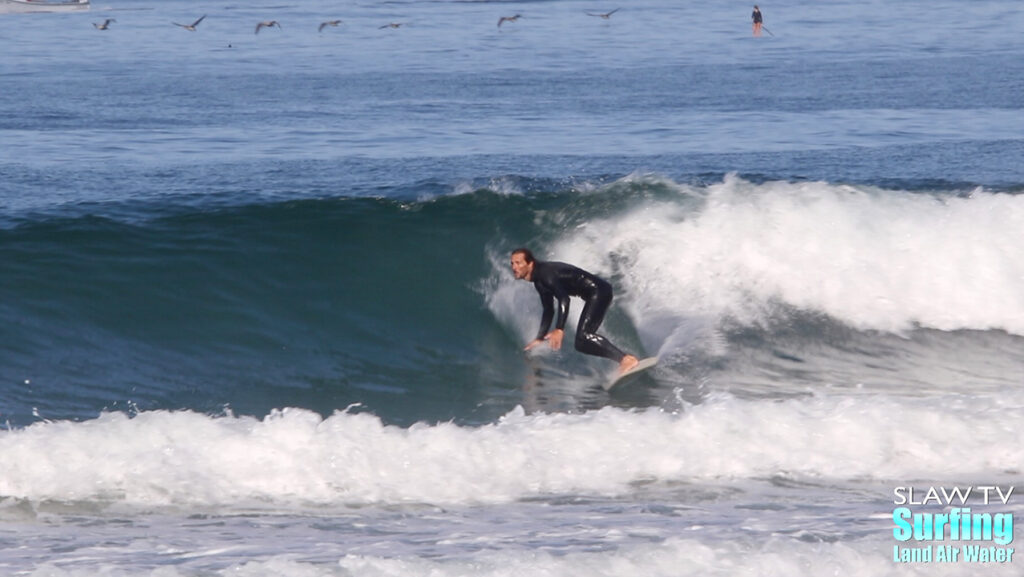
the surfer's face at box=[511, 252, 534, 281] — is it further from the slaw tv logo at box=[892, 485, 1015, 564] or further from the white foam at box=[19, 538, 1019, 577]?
the white foam at box=[19, 538, 1019, 577]

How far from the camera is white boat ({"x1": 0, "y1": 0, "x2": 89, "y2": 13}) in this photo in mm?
63719

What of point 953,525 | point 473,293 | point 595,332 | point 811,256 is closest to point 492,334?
point 473,293

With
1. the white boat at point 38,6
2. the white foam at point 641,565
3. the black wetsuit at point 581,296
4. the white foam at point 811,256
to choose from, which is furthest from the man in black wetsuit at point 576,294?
the white boat at point 38,6

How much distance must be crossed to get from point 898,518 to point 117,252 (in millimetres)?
8729

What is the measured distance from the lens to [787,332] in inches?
474

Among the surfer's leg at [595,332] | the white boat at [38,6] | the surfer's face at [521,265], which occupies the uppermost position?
the white boat at [38,6]

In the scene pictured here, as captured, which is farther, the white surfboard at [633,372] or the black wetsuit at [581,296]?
the black wetsuit at [581,296]

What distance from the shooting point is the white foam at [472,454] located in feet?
26.0

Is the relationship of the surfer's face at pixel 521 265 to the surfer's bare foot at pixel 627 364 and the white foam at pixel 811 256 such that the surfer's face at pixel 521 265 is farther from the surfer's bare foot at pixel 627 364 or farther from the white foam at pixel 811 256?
the white foam at pixel 811 256

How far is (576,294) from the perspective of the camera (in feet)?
34.3

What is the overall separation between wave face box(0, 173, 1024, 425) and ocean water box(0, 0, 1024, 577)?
0.04m

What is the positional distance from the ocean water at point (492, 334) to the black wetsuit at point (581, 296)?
1.37ft

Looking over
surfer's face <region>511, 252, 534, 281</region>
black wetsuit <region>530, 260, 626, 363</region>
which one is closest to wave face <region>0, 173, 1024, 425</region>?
black wetsuit <region>530, 260, 626, 363</region>

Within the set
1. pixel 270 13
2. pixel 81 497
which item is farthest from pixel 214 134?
pixel 270 13
